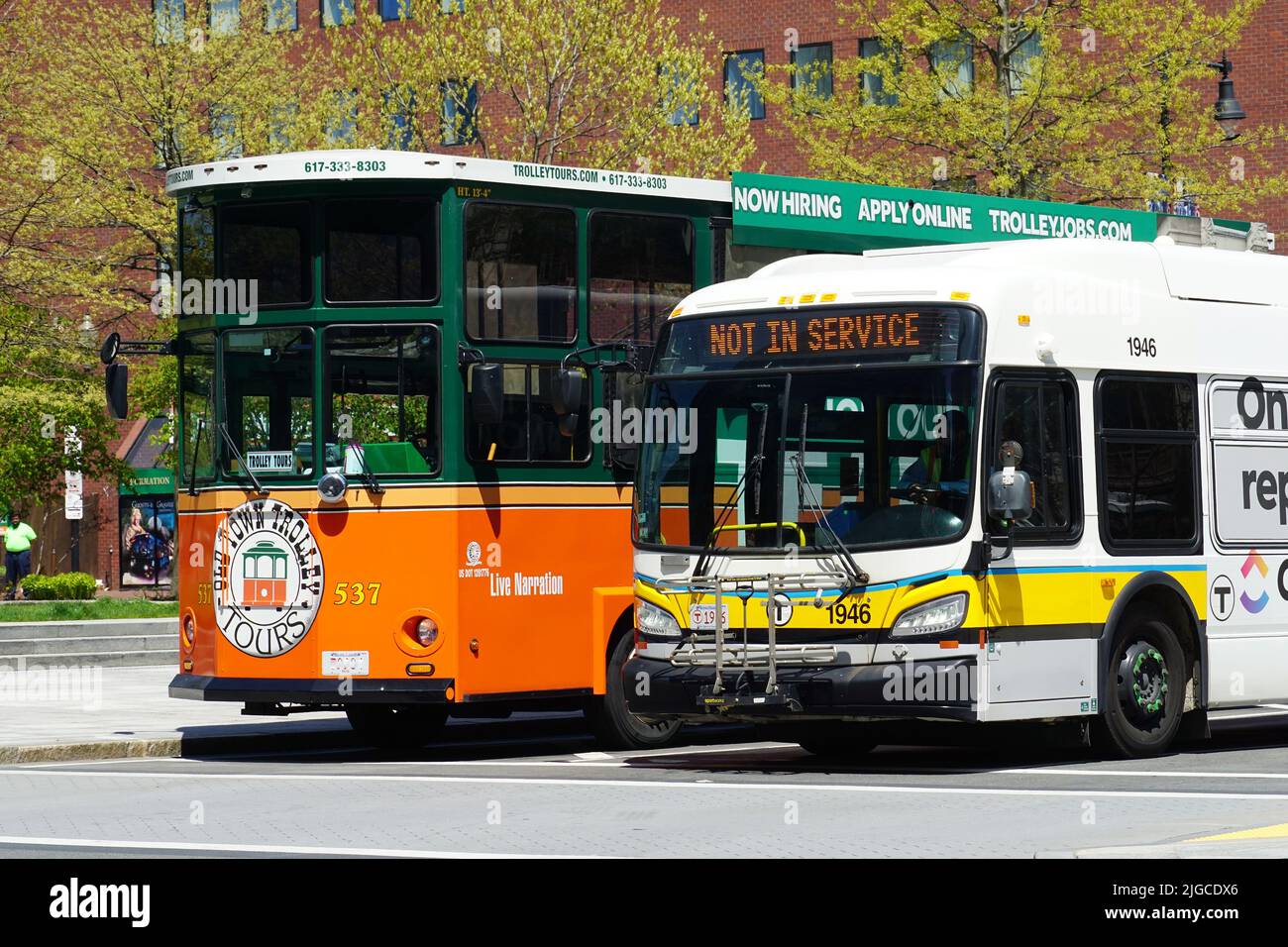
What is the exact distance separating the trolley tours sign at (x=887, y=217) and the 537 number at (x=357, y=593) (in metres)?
4.10

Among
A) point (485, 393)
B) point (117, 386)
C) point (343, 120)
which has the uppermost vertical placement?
point (343, 120)

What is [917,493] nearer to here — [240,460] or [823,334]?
[823,334]

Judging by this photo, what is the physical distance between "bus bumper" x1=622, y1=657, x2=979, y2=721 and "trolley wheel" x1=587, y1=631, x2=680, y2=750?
6.20 ft

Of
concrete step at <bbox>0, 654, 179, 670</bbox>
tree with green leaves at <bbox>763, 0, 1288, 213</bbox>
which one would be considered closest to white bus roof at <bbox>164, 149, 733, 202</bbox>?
concrete step at <bbox>0, 654, 179, 670</bbox>

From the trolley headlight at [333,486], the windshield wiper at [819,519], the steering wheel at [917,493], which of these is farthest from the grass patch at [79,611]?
the steering wheel at [917,493]

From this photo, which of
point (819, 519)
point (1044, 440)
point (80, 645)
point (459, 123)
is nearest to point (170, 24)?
point (459, 123)

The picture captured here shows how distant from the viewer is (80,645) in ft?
92.0

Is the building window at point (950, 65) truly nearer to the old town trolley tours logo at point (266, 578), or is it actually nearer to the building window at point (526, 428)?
the building window at point (526, 428)

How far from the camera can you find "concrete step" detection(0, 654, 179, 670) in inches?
1077

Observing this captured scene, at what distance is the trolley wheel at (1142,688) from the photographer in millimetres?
14422

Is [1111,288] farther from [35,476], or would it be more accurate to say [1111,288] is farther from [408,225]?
[35,476]

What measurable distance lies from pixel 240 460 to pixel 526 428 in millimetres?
2077
